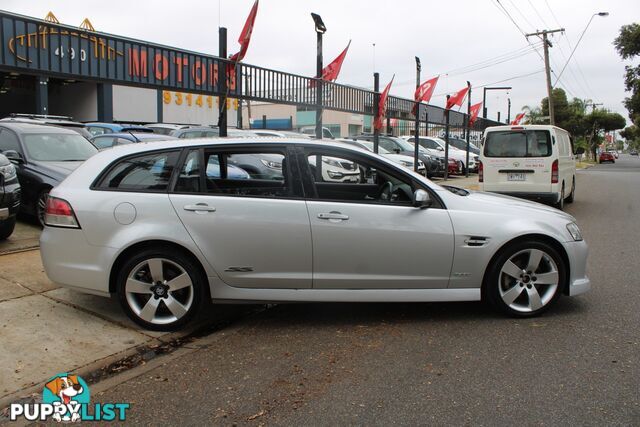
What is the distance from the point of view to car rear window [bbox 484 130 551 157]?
11.4 metres

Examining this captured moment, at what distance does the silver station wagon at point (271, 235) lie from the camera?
4.39 meters

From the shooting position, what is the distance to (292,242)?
4.42m

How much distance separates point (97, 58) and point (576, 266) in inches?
256

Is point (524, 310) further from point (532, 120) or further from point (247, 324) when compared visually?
point (532, 120)

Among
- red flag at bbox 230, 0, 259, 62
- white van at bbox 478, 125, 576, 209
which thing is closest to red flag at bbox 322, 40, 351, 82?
red flag at bbox 230, 0, 259, 62

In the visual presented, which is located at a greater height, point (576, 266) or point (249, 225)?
point (249, 225)

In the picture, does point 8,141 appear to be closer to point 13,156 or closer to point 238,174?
point 13,156

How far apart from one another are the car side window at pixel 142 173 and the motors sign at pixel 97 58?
3.26m

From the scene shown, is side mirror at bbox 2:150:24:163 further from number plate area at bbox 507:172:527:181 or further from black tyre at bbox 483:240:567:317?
number plate area at bbox 507:172:527:181

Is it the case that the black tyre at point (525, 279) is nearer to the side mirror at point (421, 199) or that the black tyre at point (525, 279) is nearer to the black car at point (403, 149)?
the side mirror at point (421, 199)

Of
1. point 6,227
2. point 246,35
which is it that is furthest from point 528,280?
point 6,227

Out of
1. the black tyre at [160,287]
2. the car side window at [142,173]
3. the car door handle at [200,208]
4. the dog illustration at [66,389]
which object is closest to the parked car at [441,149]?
the car side window at [142,173]

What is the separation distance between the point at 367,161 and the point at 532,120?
70.3 metres

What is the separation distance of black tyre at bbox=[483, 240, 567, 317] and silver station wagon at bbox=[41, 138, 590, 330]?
1 centimetres
